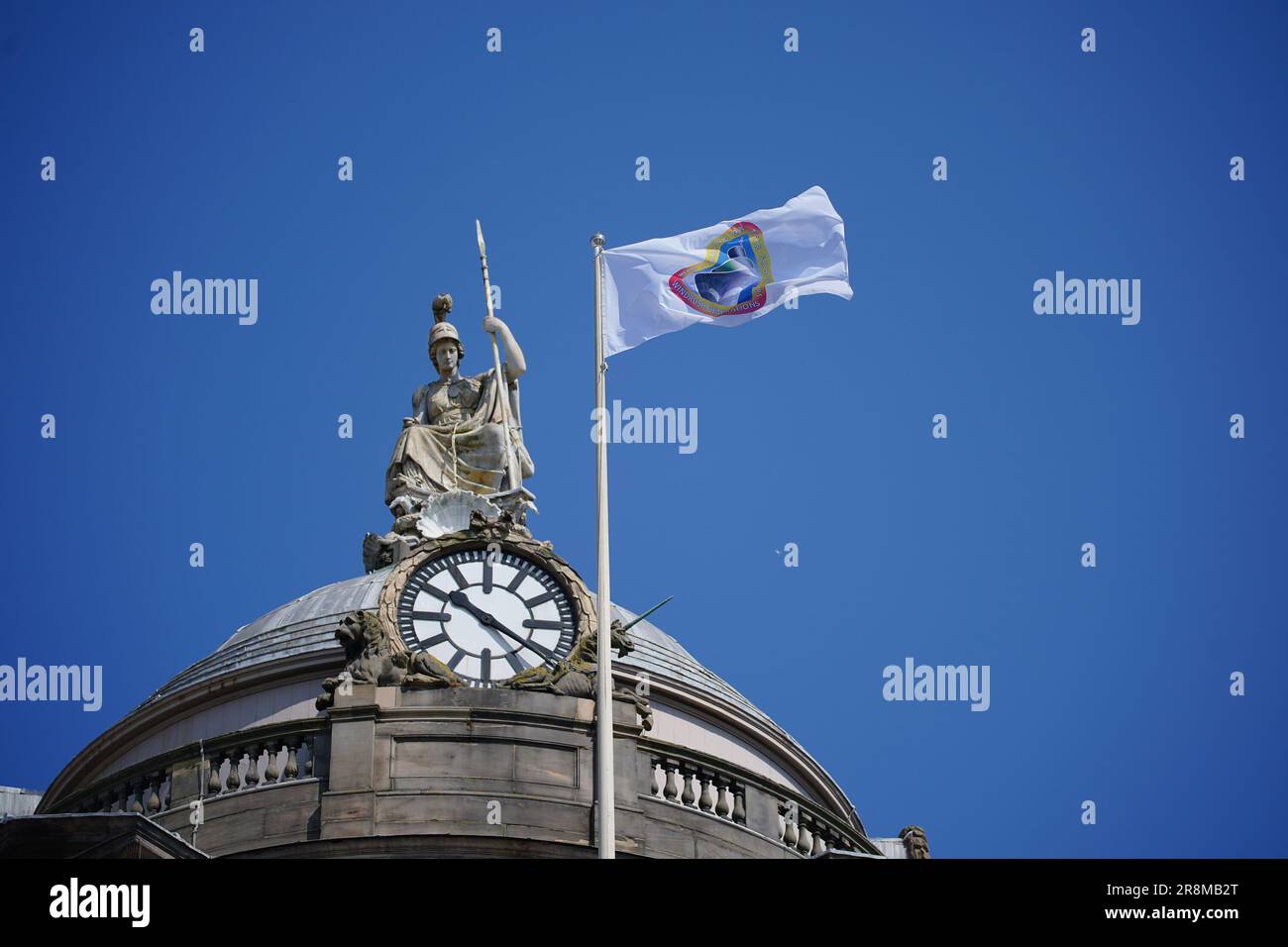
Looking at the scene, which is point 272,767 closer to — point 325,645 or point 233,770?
point 233,770

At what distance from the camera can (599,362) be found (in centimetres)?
3828

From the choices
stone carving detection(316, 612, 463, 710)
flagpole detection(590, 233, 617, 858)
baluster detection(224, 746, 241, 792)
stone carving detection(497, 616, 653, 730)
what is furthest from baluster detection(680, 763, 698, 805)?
baluster detection(224, 746, 241, 792)

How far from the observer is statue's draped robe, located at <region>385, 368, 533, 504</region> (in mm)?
45656

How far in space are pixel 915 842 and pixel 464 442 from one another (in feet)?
30.0

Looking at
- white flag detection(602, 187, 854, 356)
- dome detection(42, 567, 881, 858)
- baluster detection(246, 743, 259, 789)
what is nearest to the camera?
dome detection(42, 567, 881, 858)

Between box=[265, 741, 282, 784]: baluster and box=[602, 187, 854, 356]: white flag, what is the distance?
6992 millimetres

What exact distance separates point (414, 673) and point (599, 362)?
523 centimetres

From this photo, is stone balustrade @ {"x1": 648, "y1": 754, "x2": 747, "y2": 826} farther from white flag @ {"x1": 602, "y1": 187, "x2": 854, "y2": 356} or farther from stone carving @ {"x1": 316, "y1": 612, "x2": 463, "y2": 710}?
white flag @ {"x1": 602, "y1": 187, "x2": 854, "y2": 356}

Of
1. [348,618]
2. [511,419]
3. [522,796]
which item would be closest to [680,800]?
[522,796]

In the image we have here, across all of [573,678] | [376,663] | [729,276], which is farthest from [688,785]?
[729,276]

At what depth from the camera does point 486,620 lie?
4141 centimetres

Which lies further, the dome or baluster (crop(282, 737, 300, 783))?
baluster (crop(282, 737, 300, 783))

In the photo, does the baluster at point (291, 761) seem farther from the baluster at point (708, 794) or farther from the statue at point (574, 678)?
the baluster at point (708, 794)
